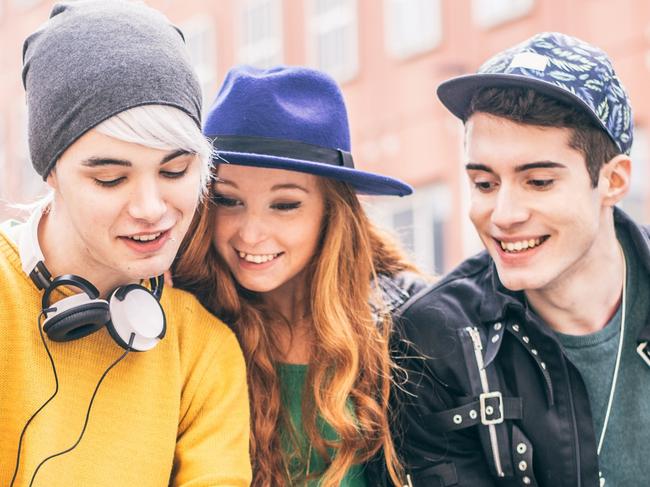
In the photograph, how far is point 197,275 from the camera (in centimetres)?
334

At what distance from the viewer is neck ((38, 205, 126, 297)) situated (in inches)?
107

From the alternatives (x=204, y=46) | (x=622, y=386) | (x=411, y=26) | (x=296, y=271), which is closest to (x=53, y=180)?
(x=296, y=271)

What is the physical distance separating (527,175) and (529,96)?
8.8 inches

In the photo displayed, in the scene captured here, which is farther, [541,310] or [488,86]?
[541,310]

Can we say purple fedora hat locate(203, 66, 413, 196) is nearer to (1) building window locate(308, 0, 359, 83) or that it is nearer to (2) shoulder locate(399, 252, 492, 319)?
(2) shoulder locate(399, 252, 492, 319)


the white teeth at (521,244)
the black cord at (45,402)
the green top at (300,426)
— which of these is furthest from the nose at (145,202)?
the white teeth at (521,244)

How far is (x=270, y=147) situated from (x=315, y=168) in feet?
0.53

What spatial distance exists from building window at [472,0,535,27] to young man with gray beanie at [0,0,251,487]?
9.30m

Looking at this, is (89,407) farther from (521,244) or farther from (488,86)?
(488,86)

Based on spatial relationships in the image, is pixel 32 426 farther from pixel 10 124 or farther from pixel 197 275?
pixel 10 124

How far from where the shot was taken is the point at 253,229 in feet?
10.6

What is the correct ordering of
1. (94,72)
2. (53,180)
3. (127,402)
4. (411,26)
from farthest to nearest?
(411,26)
(127,402)
(53,180)
(94,72)

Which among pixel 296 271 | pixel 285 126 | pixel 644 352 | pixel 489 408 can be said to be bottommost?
pixel 489 408

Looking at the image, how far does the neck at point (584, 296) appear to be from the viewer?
320 centimetres
